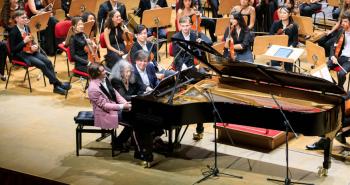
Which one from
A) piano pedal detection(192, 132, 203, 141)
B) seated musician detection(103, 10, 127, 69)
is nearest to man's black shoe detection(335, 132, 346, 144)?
piano pedal detection(192, 132, 203, 141)

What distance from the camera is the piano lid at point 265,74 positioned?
6207mm

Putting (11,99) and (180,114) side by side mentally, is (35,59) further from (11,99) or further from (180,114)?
(180,114)

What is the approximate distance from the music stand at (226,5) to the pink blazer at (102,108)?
4.52 meters

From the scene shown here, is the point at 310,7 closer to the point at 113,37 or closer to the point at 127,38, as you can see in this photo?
the point at 127,38

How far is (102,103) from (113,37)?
8.79 feet

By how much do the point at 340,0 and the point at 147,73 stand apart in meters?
4.70

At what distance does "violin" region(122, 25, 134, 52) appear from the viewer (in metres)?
9.55

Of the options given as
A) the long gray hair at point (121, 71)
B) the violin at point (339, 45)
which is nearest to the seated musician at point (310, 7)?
the violin at point (339, 45)

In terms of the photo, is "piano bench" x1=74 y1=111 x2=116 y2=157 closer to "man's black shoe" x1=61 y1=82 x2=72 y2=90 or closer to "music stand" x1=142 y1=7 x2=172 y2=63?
"man's black shoe" x1=61 y1=82 x2=72 y2=90

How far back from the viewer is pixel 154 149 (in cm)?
741

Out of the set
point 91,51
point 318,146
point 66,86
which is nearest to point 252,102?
point 318,146

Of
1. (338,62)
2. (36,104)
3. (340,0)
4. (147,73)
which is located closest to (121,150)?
(147,73)

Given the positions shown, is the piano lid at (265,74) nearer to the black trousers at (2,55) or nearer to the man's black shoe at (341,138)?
the man's black shoe at (341,138)

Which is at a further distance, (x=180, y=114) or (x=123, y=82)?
(x=123, y=82)
